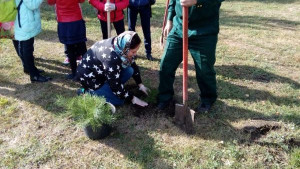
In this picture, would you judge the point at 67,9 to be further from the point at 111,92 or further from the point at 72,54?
the point at 111,92

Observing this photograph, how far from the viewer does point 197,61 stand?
3.51 meters

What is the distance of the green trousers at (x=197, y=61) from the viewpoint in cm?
340

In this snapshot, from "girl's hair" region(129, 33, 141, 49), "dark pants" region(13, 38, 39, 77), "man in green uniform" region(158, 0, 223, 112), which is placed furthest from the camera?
"dark pants" region(13, 38, 39, 77)

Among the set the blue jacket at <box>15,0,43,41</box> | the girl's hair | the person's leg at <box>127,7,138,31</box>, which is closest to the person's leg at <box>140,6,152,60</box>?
the person's leg at <box>127,7,138,31</box>

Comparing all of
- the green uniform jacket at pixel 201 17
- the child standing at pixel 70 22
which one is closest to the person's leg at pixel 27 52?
the child standing at pixel 70 22

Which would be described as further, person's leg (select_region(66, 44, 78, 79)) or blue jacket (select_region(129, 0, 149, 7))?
blue jacket (select_region(129, 0, 149, 7))

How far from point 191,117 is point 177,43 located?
87 centimetres

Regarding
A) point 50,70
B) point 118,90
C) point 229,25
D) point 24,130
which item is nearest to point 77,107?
point 118,90

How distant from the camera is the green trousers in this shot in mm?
3398

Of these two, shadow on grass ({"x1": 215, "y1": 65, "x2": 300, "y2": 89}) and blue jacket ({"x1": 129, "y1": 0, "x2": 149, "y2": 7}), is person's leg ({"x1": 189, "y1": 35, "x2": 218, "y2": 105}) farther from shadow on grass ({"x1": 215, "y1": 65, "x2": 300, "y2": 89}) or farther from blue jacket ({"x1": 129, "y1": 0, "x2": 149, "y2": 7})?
blue jacket ({"x1": 129, "y1": 0, "x2": 149, "y2": 7})

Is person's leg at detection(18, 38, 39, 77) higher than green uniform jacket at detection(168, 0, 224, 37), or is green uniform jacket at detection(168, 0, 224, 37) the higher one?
green uniform jacket at detection(168, 0, 224, 37)

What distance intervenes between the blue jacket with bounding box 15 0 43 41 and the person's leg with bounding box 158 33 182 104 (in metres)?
1.94

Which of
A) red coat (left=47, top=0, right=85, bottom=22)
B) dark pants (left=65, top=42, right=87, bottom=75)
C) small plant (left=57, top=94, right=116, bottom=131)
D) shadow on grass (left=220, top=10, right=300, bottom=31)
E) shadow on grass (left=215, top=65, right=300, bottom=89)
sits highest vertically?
red coat (left=47, top=0, right=85, bottom=22)

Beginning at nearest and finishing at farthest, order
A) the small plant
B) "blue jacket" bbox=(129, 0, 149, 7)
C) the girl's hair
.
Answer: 1. the small plant
2. the girl's hair
3. "blue jacket" bbox=(129, 0, 149, 7)
